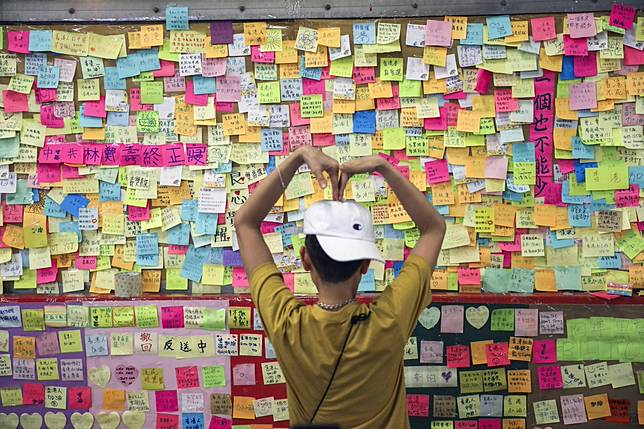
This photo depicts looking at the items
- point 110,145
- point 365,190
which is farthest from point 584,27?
point 110,145

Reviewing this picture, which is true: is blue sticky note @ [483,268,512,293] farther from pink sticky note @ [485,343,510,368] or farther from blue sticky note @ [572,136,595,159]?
blue sticky note @ [572,136,595,159]

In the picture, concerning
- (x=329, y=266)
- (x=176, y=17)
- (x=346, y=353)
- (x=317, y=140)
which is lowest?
(x=346, y=353)

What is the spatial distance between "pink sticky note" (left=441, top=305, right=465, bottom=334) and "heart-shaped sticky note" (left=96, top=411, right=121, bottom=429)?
2019mm

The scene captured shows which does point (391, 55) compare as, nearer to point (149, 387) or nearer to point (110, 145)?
point (110, 145)

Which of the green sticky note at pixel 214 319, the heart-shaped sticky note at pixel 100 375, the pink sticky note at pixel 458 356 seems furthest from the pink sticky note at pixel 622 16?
the heart-shaped sticky note at pixel 100 375

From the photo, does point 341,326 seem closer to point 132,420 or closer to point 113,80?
point 132,420

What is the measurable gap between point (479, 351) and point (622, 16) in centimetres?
209

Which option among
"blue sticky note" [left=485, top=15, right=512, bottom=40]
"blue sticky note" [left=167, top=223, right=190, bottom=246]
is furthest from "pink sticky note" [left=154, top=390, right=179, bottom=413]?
"blue sticky note" [left=485, top=15, right=512, bottom=40]

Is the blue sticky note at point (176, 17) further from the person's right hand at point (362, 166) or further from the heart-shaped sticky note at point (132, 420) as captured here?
the heart-shaped sticky note at point (132, 420)

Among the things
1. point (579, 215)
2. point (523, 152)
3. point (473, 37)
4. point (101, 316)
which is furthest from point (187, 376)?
point (473, 37)

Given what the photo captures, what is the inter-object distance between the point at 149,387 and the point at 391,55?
243 centimetres

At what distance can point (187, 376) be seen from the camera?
4.47 metres

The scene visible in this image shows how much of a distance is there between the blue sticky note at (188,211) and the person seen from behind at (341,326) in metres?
1.83

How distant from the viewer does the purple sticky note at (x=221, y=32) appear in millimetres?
4395
